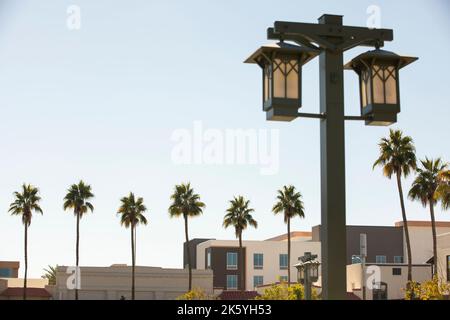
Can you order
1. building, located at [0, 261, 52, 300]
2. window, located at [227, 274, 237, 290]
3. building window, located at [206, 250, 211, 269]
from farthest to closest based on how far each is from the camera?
1. building window, located at [206, 250, 211, 269]
2. window, located at [227, 274, 237, 290]
3. building, located at [0, 261, 52, 300]

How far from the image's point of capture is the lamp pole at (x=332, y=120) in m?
8.02

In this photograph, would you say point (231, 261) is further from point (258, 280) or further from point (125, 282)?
point (125, 282)

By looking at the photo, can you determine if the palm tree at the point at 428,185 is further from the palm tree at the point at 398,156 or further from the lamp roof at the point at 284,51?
the lamp roof at the point at 284,51

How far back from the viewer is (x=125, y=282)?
86.3 m

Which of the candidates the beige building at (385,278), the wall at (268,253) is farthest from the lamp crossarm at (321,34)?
the wall at (268,253)

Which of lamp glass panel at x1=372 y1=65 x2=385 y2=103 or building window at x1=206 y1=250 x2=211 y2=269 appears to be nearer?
lamp glass panel at x1=372 y1=65 x2=385 y2=103

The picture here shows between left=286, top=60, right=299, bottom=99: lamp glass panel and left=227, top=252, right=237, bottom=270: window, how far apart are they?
92.0 metres

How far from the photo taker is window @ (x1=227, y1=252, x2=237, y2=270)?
9969 cm

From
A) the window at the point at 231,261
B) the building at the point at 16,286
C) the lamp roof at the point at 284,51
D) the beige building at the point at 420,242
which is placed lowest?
the building at the point at 16,286

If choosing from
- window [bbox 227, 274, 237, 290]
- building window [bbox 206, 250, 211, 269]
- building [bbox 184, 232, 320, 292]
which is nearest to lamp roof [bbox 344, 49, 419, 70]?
building [bbox 184, 232, 320, 292]

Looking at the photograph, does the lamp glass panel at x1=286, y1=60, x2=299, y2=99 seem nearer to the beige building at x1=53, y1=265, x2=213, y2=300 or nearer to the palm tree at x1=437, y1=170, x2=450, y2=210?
the palm tree at x1=437, y1=170, x2=450, y2=210

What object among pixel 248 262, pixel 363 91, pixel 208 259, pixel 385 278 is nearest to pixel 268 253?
pixel 248 262
